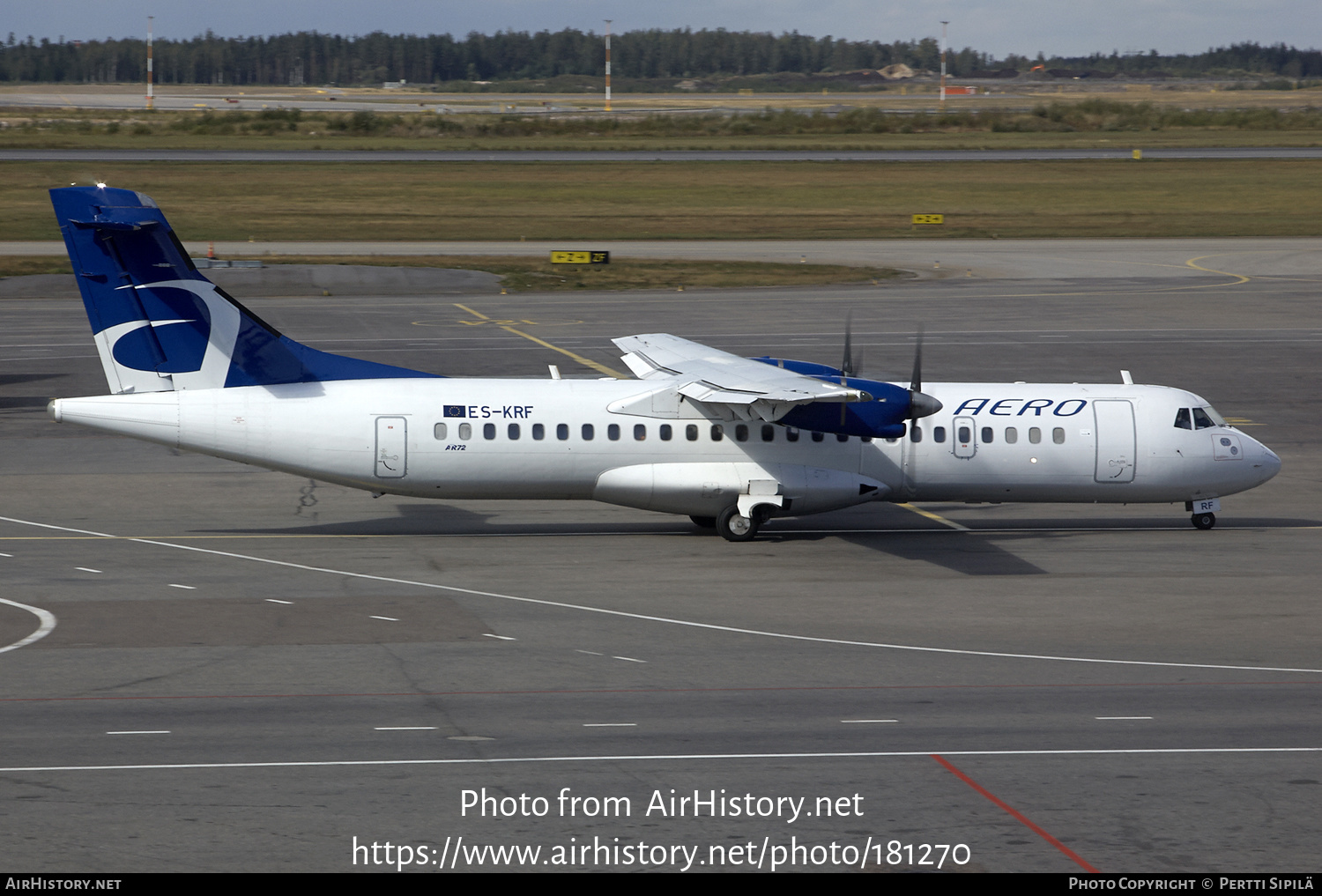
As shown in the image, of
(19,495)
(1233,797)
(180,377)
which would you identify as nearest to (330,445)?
(180,377)

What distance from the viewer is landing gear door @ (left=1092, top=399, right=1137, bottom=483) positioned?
26.3 metres

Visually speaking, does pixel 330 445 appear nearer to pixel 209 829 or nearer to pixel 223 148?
pixel 209 829

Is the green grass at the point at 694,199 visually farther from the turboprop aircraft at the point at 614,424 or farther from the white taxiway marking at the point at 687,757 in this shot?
the white taxiway marking at the point at 687,757

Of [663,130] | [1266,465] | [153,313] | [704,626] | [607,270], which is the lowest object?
[704,626]

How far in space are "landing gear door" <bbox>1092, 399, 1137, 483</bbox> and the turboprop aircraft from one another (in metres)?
0.04

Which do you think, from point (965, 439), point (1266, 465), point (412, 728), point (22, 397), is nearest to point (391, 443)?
point (412, 728)

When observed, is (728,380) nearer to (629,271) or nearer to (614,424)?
(614,424)

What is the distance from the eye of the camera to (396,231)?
77812mm

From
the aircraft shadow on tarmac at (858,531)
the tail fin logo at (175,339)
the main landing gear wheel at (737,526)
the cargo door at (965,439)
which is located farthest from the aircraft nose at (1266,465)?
the tail fin logo at (175,339)

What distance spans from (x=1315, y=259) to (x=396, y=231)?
50.0 m

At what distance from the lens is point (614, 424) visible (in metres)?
25.3

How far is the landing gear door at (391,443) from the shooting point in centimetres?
2467

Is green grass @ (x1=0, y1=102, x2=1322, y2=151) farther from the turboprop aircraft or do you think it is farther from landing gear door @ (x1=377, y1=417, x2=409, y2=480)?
landing gear door @ (x1=377, y1=417, x2=409, y2=480)

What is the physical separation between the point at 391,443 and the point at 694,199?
68131 millimetres
